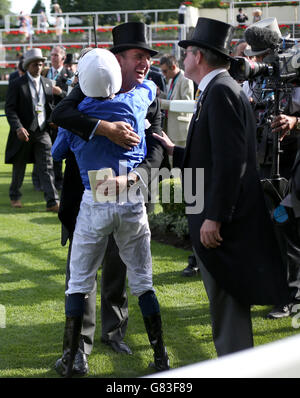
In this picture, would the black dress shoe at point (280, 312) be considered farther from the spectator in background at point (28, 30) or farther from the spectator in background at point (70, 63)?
the spectator in background at point (28, 30)

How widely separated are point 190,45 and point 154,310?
5.10ft

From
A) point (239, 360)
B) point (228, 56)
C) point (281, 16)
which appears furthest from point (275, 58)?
point (281, 16)

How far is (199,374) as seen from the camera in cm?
109

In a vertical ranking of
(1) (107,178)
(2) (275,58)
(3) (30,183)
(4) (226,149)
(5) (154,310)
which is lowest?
(3) (30,183)

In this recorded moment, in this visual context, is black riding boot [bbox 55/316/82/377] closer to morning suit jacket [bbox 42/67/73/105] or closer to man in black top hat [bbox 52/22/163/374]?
man in black top hat [bbox 52/22/163/374]

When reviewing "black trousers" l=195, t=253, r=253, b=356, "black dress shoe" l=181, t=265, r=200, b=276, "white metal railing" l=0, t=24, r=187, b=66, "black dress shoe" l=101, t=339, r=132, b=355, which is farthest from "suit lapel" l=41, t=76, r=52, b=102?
"white metal railing" l=0, t=24, r=187, b=66

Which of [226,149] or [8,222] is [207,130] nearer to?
[226,149]

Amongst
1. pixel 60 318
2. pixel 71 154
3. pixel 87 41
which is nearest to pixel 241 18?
pixel 87 41

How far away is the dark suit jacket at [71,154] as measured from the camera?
3.40 meters

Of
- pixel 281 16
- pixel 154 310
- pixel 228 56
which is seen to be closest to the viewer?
pixel 228 56

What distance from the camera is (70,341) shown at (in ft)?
12.0

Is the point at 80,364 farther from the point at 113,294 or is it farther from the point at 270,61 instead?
the point at 270,61

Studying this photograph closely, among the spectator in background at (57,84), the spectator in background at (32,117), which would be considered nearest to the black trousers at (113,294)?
the spectator in background at (32,117)
